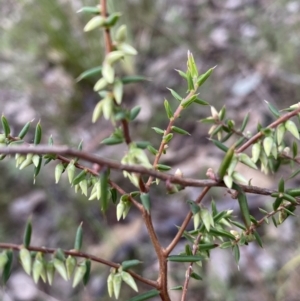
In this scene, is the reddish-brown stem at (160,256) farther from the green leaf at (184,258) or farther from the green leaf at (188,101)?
the green leaf at (188,101)

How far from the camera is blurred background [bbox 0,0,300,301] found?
1769 mm

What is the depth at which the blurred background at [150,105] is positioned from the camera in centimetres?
177

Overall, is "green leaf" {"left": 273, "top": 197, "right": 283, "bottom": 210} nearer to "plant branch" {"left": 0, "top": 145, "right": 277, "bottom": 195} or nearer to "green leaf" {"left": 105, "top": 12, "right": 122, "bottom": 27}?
"plant branch" {"left": 0, "top": 145, "right": 277, "bottom": 195}

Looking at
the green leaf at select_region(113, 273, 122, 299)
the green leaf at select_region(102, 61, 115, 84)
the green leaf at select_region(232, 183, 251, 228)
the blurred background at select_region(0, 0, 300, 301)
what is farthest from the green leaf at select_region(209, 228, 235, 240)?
the blurred background at select_region(0, 0, 300, 301)

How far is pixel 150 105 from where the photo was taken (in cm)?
254

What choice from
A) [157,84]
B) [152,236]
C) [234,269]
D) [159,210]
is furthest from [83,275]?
[157,84]

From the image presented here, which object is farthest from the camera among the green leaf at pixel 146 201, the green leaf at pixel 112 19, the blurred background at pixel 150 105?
the blurred background at pixel 150 105

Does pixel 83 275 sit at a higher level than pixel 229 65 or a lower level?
higher

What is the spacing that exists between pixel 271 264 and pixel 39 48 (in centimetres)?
188

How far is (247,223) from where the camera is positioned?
540mm

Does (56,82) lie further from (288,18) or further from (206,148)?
(288,18)

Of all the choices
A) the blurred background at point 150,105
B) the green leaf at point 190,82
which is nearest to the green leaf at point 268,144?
the green leaf at point 190,82

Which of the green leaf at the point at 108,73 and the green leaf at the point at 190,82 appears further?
the green leaf at the point at 190,82

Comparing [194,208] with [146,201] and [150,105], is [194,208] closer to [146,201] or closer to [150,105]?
[146,201]
